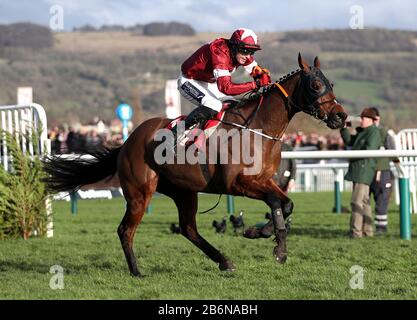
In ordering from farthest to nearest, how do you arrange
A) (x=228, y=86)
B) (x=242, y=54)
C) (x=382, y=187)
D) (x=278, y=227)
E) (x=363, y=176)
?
(x=382, y=187)
(x=363, y=176)
(x=242, y=54)
(x=228, y=86)
(x=278, y=227)

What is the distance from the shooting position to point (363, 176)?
1138 centimetres

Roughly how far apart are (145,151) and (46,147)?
11.6 ft

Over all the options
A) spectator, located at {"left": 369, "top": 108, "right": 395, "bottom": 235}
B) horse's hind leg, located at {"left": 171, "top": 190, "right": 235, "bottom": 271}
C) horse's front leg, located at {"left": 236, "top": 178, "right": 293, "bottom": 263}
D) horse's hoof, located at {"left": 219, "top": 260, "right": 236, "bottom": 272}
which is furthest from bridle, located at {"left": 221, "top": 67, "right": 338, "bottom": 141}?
spectator, located at {"left": 369, "top": 108, "right": 395, "bottom": 235}

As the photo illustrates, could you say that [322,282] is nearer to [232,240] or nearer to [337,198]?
[232,240]

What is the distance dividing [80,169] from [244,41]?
2.26 m

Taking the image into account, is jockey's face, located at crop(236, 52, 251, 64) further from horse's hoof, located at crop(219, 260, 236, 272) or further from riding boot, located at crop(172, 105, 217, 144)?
horse's hoof, located at crop(219, 260, 236, 272)

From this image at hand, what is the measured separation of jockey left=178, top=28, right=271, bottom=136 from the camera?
7438 mm

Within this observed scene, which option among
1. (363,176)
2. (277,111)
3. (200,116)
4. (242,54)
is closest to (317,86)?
(277,111)

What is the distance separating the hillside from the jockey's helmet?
6067cm

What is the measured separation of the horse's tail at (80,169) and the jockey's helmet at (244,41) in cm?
168

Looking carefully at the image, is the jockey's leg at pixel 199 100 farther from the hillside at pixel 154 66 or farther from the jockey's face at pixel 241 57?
the hillside at pixel 154 66

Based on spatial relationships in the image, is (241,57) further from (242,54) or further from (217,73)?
(217,73)
